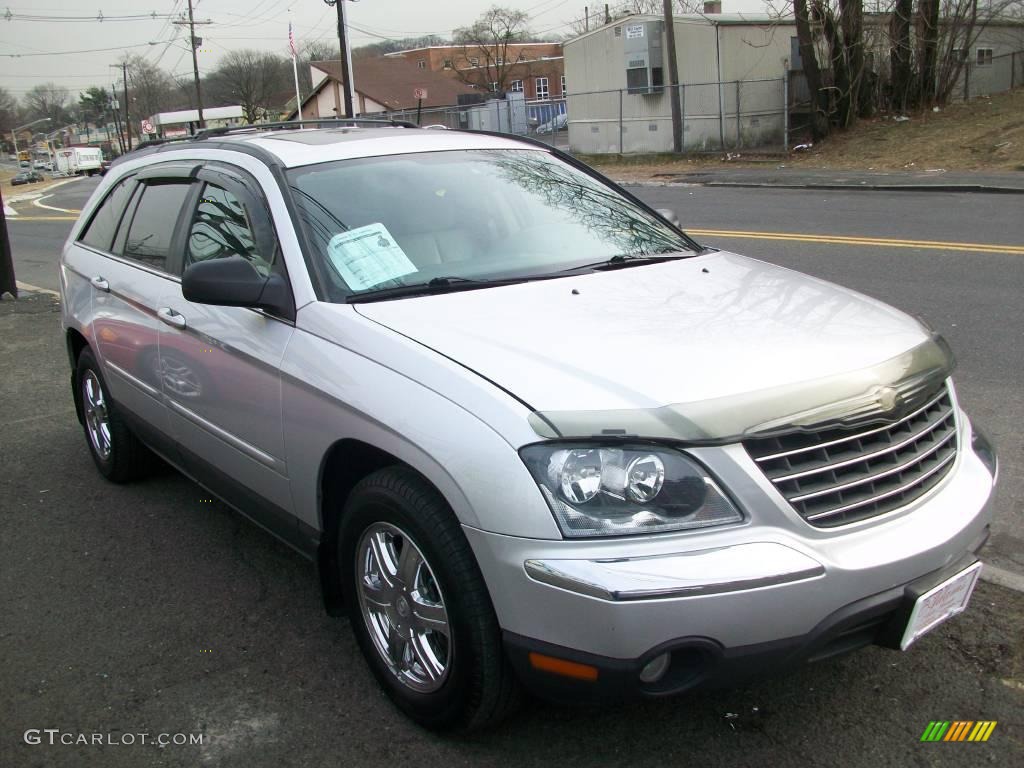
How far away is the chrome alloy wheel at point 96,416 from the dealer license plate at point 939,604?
397 cm

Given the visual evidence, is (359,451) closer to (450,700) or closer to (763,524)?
(450,700)

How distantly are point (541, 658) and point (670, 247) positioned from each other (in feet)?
6.79

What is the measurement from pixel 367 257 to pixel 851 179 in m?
17.4

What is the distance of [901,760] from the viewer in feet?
8.61

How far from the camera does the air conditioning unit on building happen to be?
28278 mm

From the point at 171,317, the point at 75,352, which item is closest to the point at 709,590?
the point at 171,317

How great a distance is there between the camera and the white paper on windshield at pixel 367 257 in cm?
325

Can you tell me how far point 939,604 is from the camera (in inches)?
100.0

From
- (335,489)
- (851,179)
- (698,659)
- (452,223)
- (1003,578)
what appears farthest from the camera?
(851,179)

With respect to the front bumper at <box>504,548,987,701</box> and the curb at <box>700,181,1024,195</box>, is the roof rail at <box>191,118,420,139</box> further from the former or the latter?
the curb at <box>700,181,1024,195</box>

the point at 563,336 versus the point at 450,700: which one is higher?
the point at 563,336

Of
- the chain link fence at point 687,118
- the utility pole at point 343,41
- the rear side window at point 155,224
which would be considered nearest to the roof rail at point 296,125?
the rear side window at point 155,224

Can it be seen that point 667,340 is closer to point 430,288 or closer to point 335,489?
point 430,288

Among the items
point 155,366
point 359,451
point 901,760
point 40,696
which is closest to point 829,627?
point 901,760
